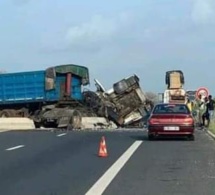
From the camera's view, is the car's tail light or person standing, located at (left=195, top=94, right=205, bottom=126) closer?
the car's tail light

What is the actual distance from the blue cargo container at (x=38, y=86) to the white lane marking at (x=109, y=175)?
21.0m

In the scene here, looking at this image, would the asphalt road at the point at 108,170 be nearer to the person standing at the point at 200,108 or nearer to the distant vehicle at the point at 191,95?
the person standing at the point at 200,108

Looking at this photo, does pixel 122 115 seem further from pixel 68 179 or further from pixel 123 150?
pixel 68 179

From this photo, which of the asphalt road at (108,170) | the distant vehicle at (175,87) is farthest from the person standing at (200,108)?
the asphalt road at (108,170)

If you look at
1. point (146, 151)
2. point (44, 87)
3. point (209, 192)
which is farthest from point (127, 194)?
point (44, 87)

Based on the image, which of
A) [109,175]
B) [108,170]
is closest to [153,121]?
[108,170]

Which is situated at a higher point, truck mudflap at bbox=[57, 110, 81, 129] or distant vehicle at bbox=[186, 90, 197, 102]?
distant vehicle at bbox=[186, 90, 197, 102]

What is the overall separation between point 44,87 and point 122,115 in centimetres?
519

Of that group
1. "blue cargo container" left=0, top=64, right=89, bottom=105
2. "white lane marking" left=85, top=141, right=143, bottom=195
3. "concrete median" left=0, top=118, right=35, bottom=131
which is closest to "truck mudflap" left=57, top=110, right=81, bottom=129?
"blue cargo container" left=0, top=64, right=89, bottom=105

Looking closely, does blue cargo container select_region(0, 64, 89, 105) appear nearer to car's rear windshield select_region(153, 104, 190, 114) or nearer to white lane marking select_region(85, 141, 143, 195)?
car's rear windshield select_region(153, 104, 190, 114)

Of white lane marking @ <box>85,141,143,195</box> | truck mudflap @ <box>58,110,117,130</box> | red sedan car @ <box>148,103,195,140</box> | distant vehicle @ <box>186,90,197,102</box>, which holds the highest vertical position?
distant vehicle @ <box>186,90,197,102</box>

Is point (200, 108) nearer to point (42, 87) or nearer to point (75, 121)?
point (75, 121)

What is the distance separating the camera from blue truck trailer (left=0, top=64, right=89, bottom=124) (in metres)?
41.0

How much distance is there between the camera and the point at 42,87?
4112cm
